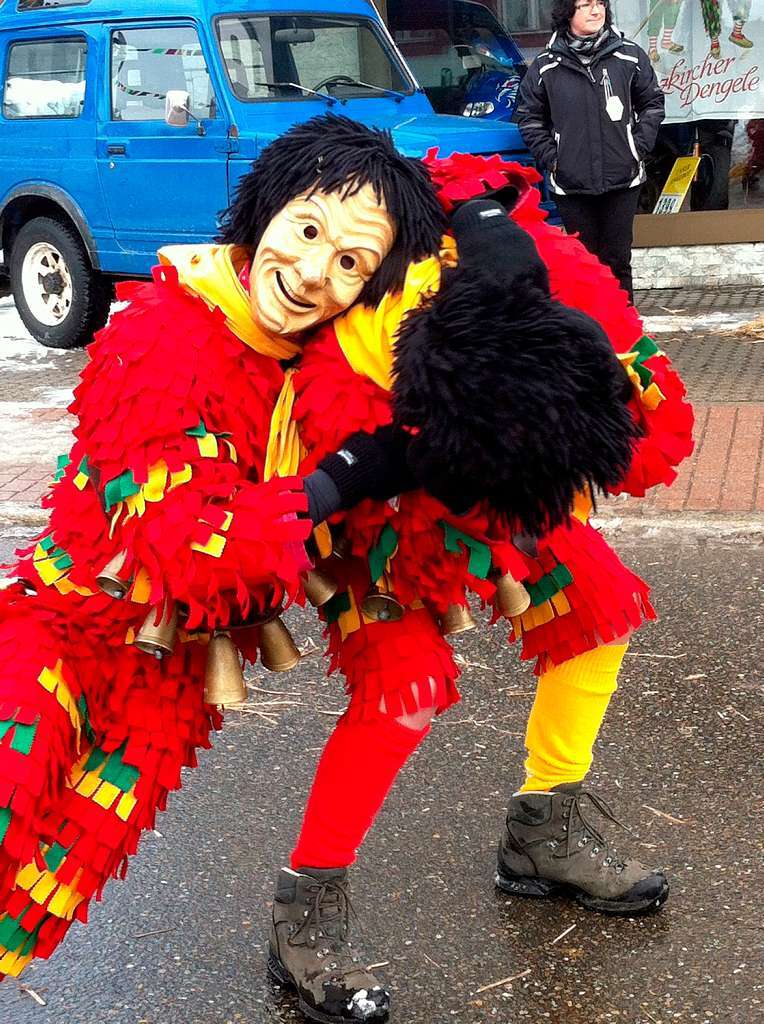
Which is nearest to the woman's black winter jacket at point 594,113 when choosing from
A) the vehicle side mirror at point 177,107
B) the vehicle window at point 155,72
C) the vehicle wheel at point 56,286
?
the vehicle side mirror at point 177,107

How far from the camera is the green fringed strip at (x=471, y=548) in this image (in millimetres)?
2096

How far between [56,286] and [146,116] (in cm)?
129

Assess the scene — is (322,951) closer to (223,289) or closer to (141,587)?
(141,587)

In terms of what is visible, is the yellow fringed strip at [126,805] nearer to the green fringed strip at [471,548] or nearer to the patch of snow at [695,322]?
the green fringed strip at [471,548]

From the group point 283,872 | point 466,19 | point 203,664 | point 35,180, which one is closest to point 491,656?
point 283,872

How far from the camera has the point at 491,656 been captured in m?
3.92

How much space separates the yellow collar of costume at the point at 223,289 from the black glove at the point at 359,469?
0.22 m

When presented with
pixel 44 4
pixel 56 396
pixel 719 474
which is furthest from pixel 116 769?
pixel 44 4

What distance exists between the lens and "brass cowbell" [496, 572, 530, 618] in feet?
7.50

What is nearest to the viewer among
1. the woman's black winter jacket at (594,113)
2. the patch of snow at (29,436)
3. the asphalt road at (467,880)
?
the asphalt road at (467,880)

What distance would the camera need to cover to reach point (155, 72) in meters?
8.27

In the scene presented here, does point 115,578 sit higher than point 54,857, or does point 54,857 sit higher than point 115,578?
point 115,578

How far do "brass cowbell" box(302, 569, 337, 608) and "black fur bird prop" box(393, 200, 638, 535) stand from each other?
0.33 meters

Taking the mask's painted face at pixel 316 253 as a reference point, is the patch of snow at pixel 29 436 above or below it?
below
